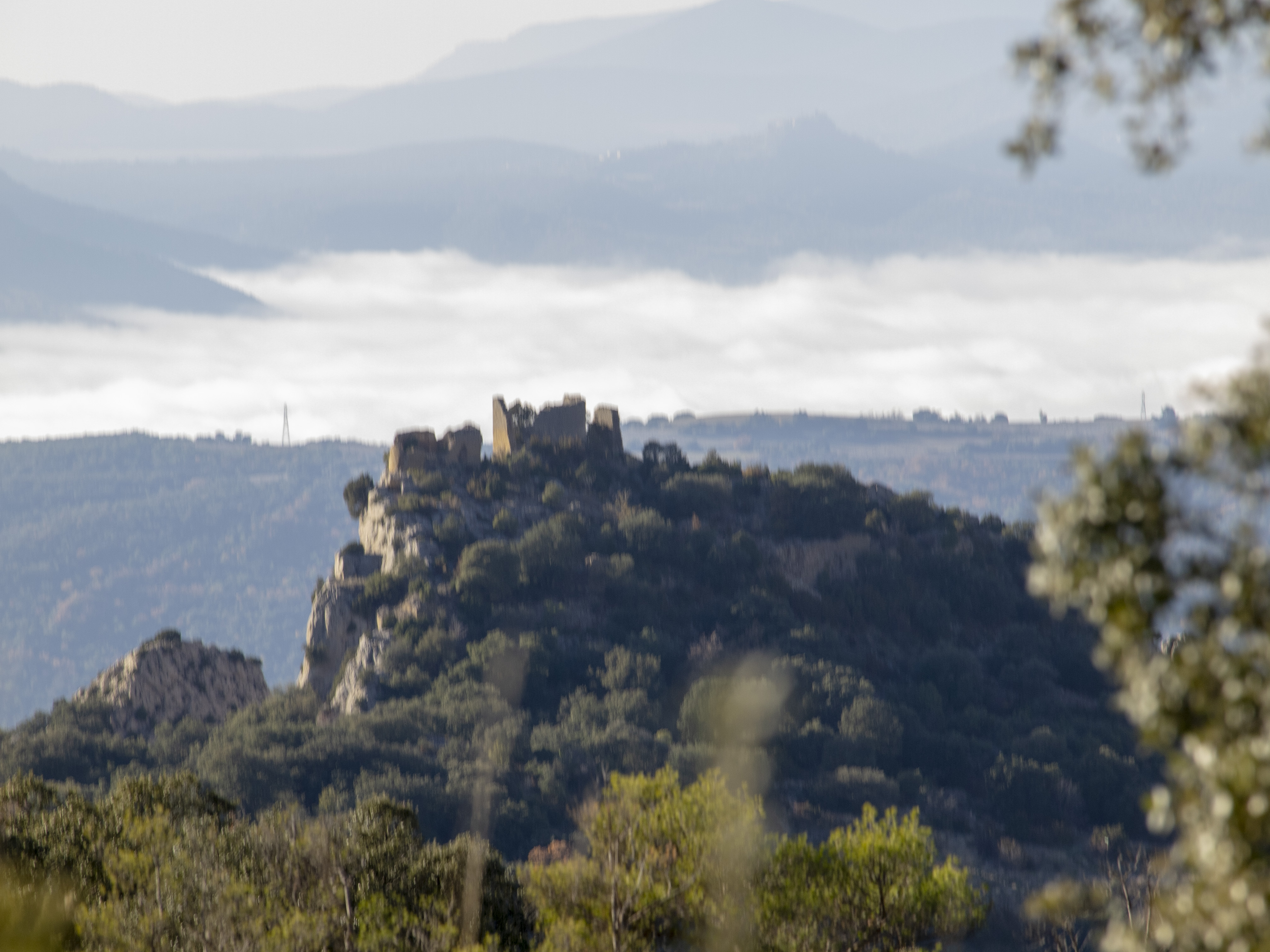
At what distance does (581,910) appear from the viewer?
27.2m

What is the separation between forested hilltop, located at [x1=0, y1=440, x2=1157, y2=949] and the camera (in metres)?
68.3

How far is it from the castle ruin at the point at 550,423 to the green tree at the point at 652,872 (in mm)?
72223

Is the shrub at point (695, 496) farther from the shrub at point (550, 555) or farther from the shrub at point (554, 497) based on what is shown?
the shrub at point (550, 555)

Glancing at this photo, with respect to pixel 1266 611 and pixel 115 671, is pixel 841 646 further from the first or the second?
pixel 1266 611

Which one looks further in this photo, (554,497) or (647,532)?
(554,497)

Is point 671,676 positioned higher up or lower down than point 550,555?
lower down

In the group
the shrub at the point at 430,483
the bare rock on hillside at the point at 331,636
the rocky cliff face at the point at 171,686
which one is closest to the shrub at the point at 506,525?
the shrub at the point at 430,483

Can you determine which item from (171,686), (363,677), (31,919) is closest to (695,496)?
(363,677)

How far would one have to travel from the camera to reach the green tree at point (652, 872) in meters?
26.2

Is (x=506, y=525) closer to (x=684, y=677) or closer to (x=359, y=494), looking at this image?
(x=359, y=494)

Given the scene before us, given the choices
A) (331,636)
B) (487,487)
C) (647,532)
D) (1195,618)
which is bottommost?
(331,636)

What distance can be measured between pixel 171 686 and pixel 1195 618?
251 feet

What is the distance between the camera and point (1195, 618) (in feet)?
28.1

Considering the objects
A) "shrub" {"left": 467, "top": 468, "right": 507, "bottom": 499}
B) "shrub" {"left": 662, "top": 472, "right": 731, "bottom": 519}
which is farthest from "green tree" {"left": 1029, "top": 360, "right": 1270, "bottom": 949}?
"shrub" {"left": 662, "top": 472, "right": 731, "bottom": 519}
